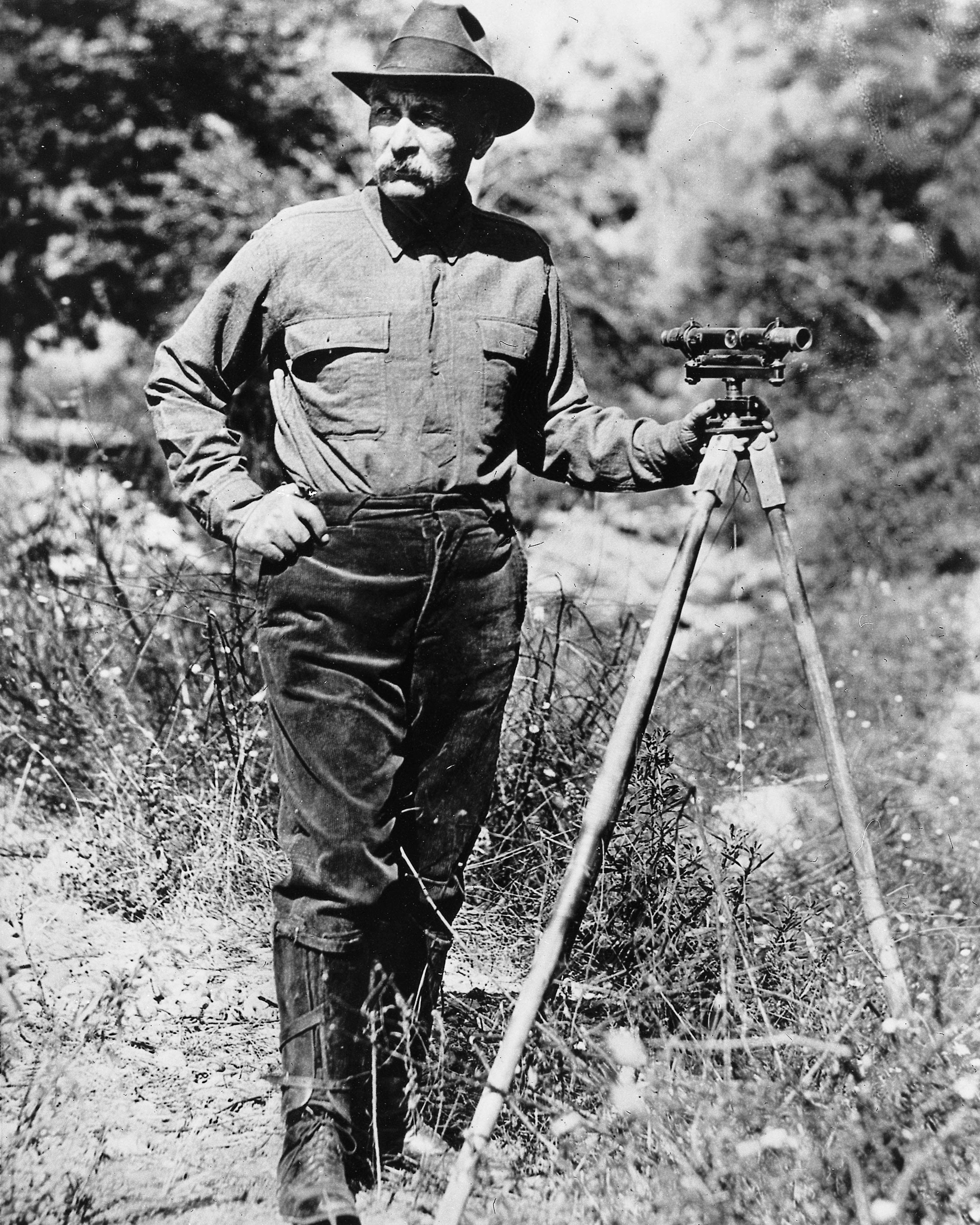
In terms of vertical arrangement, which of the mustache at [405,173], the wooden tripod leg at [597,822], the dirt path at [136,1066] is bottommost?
the dirt path at [136,1066]

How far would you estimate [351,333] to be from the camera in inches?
101

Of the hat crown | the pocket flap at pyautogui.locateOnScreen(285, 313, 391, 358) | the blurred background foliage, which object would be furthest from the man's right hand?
the blurred background foliage

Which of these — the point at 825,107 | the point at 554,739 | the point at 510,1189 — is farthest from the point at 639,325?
the point at 510,1189

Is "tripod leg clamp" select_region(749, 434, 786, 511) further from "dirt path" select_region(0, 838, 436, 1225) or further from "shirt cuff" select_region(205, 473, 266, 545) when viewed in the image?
"dirt path" select_region(0, 838, 436, 1225)

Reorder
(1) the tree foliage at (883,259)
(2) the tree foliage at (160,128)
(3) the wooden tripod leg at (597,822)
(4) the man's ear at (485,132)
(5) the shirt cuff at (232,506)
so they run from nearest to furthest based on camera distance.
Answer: (3) the wooden tripod leg at (597,822) → (5) the shirt cuff at (232,506) → (4) the man's ear at (485,132) → (2) the tree foliage at (160,128) → (1) the tree foliage at (883,259)

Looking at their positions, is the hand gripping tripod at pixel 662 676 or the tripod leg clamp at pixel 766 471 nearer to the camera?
the hand gripping tripod at pixel 662 676

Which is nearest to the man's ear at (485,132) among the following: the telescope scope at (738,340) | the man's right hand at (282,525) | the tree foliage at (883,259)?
the telescope scope at (738,340)

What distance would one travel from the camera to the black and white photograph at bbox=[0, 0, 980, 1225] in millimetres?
2500

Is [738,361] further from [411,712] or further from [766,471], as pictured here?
[411,712]

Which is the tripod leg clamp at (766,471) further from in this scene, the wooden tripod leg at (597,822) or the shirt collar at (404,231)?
the shirt collar at (404,231)

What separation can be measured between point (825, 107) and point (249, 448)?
4.79 metres

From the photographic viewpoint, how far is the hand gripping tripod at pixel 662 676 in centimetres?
232

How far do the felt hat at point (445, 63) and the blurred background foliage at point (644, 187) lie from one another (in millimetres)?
1881

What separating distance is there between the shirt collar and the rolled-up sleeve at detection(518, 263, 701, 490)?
0.75ft
